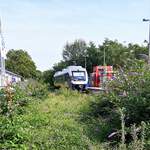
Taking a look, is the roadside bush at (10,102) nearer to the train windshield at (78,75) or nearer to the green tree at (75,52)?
the train windshield at (78,75)

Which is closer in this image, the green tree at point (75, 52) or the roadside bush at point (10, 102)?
the roadside bush at point (10, 102)

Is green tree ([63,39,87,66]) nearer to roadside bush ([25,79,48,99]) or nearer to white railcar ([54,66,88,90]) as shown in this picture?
white railcar ([54,66,88,90])

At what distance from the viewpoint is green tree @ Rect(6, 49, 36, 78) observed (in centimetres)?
11619

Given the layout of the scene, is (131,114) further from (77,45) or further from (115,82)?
(77,45)

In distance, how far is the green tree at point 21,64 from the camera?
381ft

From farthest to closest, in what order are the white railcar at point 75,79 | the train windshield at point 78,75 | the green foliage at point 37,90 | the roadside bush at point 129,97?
the train windshield at point 78,75 → the white railcar at point 75,79 → the green foliage at point 37,90 → the roadside bush at point 129,97

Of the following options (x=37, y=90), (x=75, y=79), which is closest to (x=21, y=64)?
(x=75, y=79)

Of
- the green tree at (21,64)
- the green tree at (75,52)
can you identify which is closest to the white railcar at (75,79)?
the green tree at (75,52)

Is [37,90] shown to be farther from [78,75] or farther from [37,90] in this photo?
[78,75]

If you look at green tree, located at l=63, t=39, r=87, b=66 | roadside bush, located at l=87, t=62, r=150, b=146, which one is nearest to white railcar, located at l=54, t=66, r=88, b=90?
roadside bush, located at l=87, t=62, r=150, b=146

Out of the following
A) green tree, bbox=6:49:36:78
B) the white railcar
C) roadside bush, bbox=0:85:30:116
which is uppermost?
green tree, bbox=6:49:36:78

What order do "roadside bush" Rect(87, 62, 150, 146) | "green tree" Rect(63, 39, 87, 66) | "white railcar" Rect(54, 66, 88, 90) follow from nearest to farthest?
"roadside bush" Rect(87, 62, 150, 146) < "white railcar" Rect(54, 66, 88, 90) < "green tree" Rect(63, 39, 87, 66)

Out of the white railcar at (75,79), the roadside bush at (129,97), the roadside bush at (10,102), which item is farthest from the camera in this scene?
the white railcar at (75,79)

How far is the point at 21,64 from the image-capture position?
117 m
